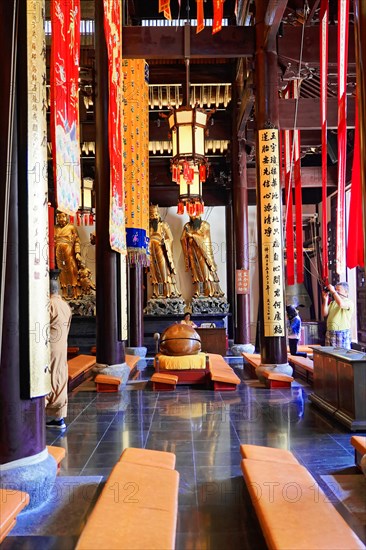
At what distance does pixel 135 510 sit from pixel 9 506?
63 centimetres

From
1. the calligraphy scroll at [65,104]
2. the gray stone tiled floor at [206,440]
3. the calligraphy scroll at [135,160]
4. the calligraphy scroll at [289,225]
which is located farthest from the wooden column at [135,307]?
the calligraphy scroll at [65,104]

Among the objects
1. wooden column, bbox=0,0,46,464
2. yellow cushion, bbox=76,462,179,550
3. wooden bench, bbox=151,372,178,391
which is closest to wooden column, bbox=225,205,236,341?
wooden bench, bbox=151,372,178,391

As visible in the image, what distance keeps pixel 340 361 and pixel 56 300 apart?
115 inches

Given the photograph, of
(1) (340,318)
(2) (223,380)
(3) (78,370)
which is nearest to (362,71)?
(1) (340,318)

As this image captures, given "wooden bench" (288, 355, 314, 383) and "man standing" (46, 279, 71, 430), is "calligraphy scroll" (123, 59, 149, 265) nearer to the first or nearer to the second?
"wooden bench" (288, 355, 314, 383)

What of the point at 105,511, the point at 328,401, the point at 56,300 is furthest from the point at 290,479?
the point at 56,300

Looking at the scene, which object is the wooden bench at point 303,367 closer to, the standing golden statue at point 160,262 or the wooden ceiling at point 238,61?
the wooden ceiling at point 238,61

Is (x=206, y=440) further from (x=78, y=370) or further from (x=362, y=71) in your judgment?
(x=78, y=370)

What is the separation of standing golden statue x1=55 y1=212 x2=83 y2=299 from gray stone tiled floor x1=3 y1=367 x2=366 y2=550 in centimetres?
721

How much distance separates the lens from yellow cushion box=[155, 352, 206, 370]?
7.28 meters

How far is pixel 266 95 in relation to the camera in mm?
7277

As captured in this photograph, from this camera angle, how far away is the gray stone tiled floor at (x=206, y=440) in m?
2.58

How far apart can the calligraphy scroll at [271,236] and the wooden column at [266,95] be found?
0.28 feet

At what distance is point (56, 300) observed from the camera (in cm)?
→ 479
